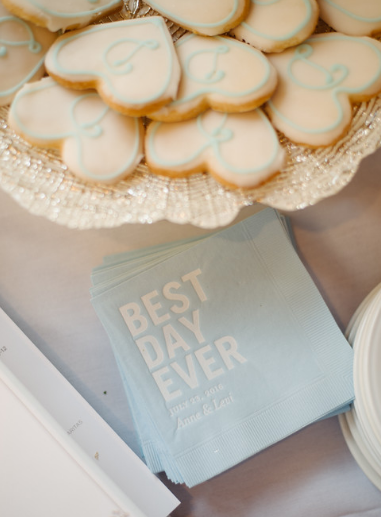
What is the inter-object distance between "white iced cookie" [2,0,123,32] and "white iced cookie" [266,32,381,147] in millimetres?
181

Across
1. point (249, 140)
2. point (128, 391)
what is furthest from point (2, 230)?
point (249, 140)

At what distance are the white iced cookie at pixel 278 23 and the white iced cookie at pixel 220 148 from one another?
77 mm

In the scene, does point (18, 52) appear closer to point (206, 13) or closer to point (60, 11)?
point (60, 11)

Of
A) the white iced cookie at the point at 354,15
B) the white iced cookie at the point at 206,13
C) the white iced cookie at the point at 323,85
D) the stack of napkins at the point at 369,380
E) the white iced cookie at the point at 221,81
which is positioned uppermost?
the white iced cookie at the point at 206,13

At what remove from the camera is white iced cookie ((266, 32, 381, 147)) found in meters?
0.43

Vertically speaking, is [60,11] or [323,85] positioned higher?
[60,11]

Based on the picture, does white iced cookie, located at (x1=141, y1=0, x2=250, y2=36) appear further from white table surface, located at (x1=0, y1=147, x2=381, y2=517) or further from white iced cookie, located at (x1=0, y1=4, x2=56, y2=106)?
white table surface, located at (x1=0, y1=147, x2=381, y2=517)

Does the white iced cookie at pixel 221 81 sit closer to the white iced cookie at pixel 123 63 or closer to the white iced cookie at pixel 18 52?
the white iced cookie at pixel 123 63

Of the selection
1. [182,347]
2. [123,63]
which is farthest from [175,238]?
[123,63]

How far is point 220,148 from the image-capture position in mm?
426

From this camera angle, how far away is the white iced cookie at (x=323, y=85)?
0.43 m

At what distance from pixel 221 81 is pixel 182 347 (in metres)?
0.32

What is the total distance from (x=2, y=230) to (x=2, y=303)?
10 centimetres

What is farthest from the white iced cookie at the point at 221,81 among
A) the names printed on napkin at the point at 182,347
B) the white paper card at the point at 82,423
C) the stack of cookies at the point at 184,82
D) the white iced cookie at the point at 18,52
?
the white paper card at the point at 82,423
